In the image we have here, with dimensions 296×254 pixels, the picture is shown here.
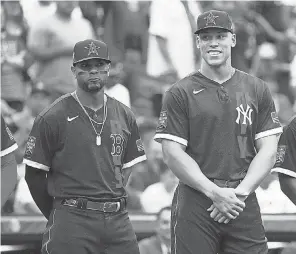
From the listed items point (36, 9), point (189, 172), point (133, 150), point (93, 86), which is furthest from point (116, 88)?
point (189, 172)

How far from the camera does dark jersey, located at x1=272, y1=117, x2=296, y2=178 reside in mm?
6309

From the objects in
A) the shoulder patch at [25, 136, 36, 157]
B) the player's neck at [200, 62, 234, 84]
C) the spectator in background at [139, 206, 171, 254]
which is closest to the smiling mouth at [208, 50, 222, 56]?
the player's neck at [200, 62, 234, 84]

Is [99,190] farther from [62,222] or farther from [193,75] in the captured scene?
[193,75]

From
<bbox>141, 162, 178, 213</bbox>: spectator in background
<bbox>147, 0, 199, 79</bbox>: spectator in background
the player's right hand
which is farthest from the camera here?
<bbox>147, 0, 199, 79</bbox>: spectator in background

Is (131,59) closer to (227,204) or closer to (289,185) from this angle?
(289,185)

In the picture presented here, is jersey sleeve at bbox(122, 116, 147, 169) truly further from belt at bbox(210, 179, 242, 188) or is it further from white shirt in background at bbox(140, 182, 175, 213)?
white shirt in background at bbox(140, 182, 175, 213)

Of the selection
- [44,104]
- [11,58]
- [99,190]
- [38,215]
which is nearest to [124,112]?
[99,190]

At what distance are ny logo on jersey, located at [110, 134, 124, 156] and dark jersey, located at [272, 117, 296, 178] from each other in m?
1.17

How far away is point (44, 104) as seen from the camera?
372 inches

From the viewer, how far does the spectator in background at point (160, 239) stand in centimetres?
801

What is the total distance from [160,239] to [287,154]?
2155 millimetres

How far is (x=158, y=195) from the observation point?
29.6 ft

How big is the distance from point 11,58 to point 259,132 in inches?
193

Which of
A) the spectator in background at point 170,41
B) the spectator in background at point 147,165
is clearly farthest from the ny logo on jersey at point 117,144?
the spectator in background at point 170,41
